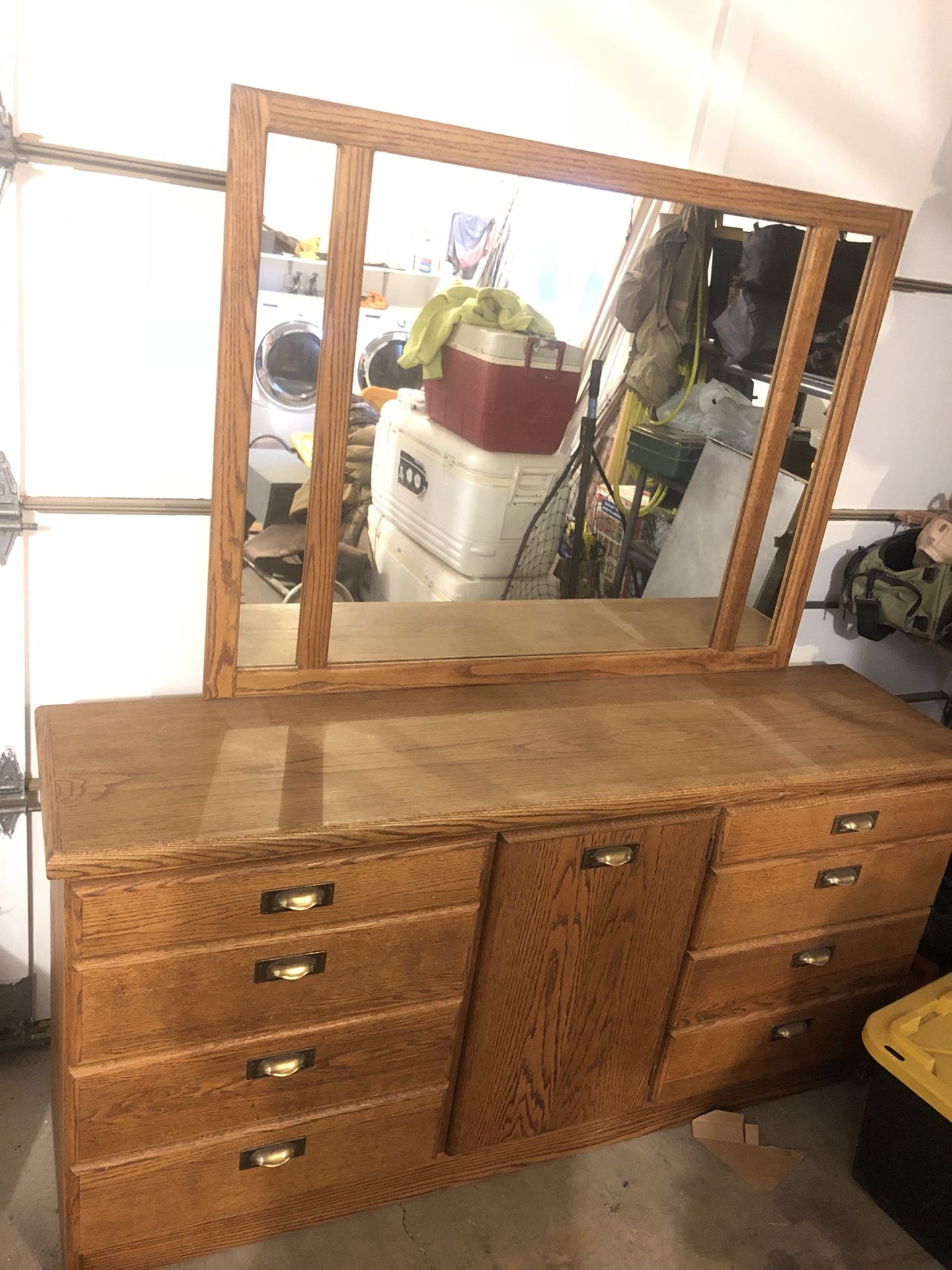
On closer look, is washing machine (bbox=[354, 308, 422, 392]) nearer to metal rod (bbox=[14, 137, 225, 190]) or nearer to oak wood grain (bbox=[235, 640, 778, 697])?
metal rod (bbox=[14, 137, 225, 190])

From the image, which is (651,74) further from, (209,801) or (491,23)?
(209,801)

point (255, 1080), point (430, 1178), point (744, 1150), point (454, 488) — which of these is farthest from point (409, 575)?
point (744, 1150)

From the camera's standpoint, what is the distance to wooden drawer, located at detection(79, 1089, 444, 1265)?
4.57 feet

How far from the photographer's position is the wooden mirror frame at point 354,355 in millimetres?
1337

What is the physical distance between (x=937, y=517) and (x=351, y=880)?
1337 mm

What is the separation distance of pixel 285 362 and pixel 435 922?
30.5 inches

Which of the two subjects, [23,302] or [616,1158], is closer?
[23,302]

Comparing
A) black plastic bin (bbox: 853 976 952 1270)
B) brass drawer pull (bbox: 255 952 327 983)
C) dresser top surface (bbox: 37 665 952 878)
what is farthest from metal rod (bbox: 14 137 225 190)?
black plastic bin (bbox: 853 976 952 1270)

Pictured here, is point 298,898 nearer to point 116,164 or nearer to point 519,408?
point 519,408

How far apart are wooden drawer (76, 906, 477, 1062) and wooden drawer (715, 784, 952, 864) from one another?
1.46ft

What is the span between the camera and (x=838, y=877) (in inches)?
69.3

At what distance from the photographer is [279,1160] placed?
1482 mm

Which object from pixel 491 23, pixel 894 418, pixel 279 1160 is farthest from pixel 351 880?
pixel 894 418

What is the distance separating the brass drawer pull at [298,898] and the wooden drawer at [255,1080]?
0.20 metres
